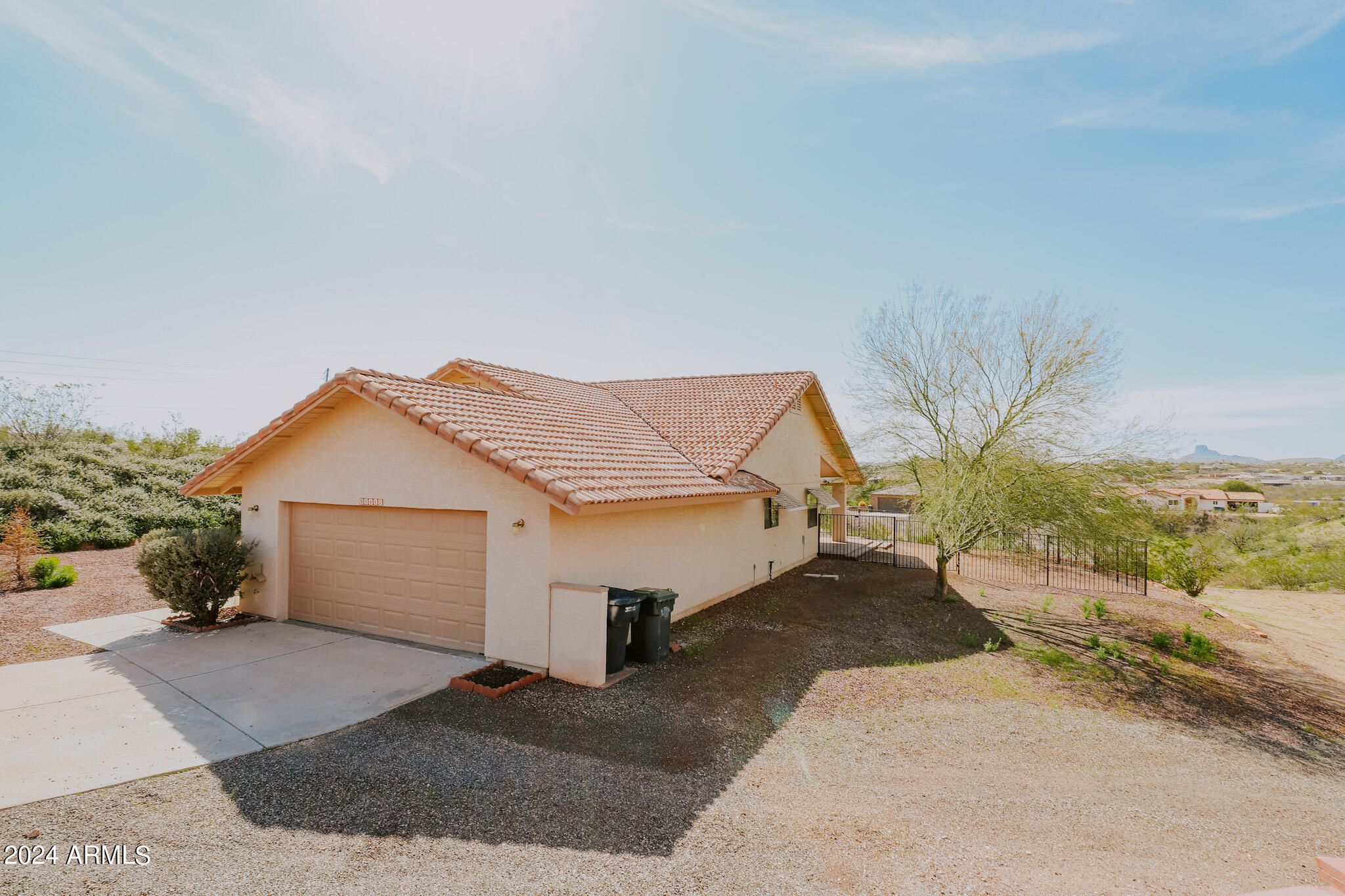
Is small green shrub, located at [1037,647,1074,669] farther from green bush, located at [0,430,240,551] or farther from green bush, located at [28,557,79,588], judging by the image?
green bush, located at [28,557,79,588]

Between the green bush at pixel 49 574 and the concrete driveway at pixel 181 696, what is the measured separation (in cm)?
455

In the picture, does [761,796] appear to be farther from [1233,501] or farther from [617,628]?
[1233,501]

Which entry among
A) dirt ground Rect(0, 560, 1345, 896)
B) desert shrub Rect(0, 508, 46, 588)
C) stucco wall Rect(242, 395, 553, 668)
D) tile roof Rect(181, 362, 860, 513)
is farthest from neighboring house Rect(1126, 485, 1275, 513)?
desert shrub Rect(0, 508, 46, 588)

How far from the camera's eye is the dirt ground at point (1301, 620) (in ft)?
39.5

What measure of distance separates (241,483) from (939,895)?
524 inches

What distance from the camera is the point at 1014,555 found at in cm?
1593

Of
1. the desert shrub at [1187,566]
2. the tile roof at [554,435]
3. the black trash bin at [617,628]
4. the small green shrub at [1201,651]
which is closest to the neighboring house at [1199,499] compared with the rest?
the desert shrub at [1187,566]

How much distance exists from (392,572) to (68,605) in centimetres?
774

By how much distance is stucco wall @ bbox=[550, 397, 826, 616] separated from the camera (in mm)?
Answer: 9258

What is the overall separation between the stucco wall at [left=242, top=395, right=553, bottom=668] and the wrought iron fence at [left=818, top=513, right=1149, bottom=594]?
989 centimetres

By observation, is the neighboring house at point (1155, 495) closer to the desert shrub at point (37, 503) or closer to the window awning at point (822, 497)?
the window awning at point (822, 497)

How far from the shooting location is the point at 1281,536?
33.2 m

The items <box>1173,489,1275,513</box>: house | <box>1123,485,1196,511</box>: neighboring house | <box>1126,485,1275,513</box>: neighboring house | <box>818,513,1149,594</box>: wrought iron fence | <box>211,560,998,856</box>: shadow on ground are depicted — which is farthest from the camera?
<box>1173,489,1275,513</box>: house

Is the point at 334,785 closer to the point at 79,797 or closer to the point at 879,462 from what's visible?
the point at 79,797
